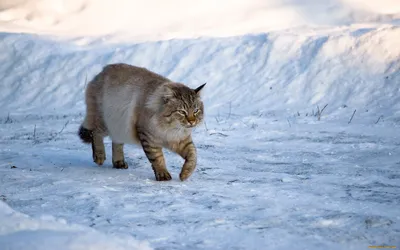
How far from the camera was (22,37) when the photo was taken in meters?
15.1

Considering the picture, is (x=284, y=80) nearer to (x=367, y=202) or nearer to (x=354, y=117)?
(x=354, y=117)

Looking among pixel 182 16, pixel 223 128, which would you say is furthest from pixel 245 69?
pixel 182 16

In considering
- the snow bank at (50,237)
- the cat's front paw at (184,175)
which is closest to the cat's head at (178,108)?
the cat's front paw at (184,175)

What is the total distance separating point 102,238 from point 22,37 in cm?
1350

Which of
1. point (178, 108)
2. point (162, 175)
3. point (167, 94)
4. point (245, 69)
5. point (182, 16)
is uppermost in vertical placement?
point (182, 16)

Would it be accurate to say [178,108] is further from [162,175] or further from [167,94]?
[162,175]

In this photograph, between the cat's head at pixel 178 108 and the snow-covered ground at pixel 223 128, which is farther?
the cat's head at pixel 178 108

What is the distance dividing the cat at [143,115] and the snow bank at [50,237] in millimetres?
2372

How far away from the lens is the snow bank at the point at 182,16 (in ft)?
47.9

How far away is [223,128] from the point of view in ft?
28.7

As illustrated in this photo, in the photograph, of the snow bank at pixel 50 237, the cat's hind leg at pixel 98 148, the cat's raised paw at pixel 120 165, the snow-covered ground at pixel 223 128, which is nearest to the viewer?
the snow bank at pixel 50 237

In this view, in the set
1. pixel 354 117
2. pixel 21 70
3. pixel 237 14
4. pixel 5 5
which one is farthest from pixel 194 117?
pixel 5 5

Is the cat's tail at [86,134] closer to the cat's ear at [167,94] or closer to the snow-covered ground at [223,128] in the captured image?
the snow-covered ground at [223,128]

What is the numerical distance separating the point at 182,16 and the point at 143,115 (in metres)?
11.3
